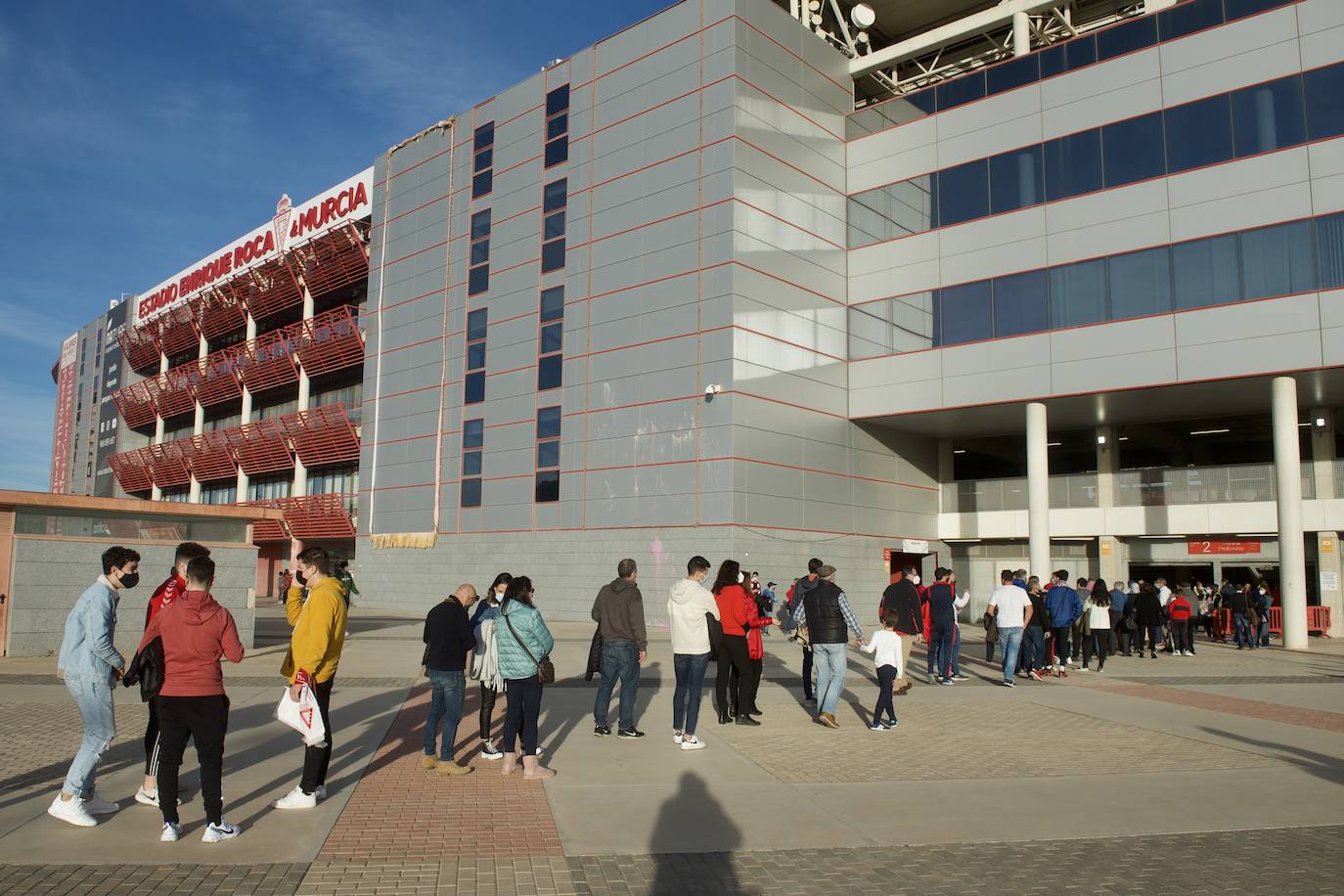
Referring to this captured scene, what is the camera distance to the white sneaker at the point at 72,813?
6.50 meters

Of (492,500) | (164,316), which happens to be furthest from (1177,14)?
(164,316)

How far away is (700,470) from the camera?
28281 mm

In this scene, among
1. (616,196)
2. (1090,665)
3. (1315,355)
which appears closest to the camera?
(1090,665)

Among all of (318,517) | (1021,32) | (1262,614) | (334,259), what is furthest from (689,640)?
(334,259)

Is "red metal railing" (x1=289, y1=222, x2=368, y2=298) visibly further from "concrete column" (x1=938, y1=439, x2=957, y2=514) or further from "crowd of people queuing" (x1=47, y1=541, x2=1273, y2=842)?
"crowd of people queuing" (x1=47, y1=541, x2=1273, y2=842)

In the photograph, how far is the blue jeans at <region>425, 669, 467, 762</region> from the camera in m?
8.55

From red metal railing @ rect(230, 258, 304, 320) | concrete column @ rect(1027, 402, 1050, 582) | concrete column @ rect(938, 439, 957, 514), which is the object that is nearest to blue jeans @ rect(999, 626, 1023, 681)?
concrete column @ rect(1027, 402, 1050, 582)

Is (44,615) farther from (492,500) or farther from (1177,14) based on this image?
(1177,14)

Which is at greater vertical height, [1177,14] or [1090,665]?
[1177,14]

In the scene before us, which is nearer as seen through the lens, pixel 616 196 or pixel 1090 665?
pixel 1090 665

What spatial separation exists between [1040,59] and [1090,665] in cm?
1833

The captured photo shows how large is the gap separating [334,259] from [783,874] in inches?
1821

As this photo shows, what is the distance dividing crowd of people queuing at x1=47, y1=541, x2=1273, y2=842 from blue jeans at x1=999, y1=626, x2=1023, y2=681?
0.09ft

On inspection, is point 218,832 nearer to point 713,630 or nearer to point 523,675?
point 523,675
